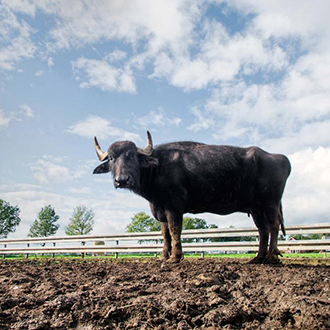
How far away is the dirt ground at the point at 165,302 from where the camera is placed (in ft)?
10.0

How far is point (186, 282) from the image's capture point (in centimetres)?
416

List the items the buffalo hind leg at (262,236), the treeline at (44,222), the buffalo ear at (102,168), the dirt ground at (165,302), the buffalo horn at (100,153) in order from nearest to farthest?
1. the dirt ground at (165,302)
2. the buffalo hind leg at (262,236)
3. the buffalo horn at (100,153)
4. the buffalo ear at (102,168)
5. the treeline at (44,222)

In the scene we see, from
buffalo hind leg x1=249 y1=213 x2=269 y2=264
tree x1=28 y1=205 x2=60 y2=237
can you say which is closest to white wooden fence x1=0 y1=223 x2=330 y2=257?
buffalo hind leg x1=249 y1=213 x2=269 y2=264

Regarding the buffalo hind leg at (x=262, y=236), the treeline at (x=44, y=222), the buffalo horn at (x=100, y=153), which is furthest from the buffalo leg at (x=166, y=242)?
the treeline at (x=44, y=222)

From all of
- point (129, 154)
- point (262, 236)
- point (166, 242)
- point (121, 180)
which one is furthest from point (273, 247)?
point (129, 154)

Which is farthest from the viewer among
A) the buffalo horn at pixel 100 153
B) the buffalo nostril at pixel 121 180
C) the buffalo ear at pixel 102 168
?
the buffalo ear at pixel 102 168

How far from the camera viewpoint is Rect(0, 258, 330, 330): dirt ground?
3059 mm

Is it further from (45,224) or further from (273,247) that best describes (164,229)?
(45,224)

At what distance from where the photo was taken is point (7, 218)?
58188 millimetres

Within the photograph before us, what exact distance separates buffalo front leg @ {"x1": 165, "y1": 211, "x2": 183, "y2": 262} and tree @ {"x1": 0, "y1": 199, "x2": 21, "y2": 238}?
5777 centimetres

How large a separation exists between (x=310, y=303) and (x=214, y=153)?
4043 mm

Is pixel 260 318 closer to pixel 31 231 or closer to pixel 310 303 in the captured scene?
pixel 310 303

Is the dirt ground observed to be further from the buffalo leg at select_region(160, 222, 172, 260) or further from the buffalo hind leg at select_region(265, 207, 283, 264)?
the buffalo leg at select_region(160, 222, 172, 260)

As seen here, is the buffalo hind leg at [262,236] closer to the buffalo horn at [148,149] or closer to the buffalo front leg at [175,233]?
the buffalo front leg at [175,233]
